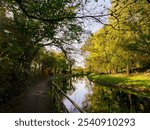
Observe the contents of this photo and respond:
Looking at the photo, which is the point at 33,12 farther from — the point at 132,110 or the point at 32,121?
the point at 132,110

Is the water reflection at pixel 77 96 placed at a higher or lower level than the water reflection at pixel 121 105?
higher

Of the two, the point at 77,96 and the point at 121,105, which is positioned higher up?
the point at 77,96

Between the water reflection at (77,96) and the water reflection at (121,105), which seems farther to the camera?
the water reflection at (121,105)

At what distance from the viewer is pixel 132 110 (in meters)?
23.4

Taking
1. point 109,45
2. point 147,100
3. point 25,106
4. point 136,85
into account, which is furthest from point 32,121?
point 109,45

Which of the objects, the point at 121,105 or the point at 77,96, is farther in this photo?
the point at 77,96

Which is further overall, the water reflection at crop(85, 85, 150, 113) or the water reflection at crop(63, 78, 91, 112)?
the water reflection at crop(85, 85, 150, 113)

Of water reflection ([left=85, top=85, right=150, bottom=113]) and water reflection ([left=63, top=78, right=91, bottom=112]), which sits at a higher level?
water reflection ([left=63, top=78, right=91, bottom=112])

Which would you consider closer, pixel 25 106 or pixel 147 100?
pixel 25 106

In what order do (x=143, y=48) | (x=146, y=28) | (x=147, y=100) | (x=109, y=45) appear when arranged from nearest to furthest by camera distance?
1. (x=147, y=100)
2. (x=146, y=28)
3. (x=143, y=48)
4. (x=109, y=45)

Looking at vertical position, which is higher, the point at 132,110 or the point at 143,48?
the point at 143,48

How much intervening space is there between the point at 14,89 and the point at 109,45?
33231mm

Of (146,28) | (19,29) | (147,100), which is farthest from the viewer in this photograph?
(146,28)

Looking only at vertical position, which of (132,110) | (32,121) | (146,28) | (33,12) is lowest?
(132,110)
